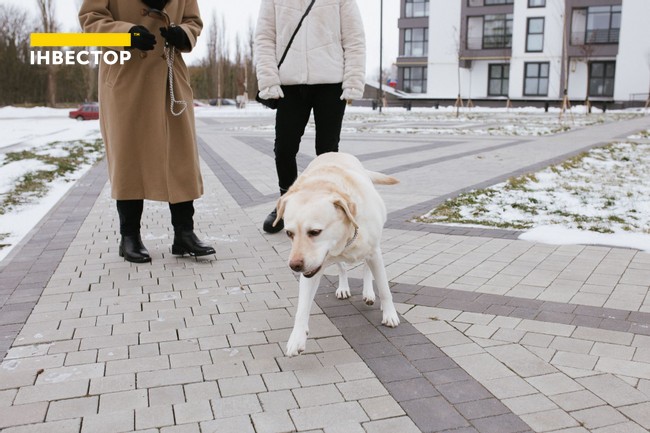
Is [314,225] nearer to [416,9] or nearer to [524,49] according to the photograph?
[524,49]

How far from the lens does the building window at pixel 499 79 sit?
47.0 m

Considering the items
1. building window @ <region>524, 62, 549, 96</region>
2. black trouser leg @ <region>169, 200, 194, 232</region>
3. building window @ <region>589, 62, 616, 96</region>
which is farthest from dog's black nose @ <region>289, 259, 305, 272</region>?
building window @ <region>524, 62, 549, 96</region>

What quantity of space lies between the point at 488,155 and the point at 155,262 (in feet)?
27.9

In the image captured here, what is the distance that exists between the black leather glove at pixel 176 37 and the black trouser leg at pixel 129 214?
1179 mm

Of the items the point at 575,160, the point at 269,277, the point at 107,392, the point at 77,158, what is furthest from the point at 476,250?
the point at 77,158

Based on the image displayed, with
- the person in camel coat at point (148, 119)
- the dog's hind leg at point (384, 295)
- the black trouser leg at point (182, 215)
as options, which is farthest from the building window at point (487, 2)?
the dog's hind leg at point (384, 295)

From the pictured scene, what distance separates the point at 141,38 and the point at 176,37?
0.29 meters

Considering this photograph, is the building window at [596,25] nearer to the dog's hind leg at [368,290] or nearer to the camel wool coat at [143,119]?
the camel wool coat at [143,119]

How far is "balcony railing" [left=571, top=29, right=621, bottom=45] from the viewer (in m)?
42.2

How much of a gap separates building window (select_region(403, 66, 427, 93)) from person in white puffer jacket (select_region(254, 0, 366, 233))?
4843cm

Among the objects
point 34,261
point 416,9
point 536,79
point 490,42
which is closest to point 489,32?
point 490,42

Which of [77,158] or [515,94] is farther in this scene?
[515,94]

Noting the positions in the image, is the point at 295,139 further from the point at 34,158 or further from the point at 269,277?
the point at 34,158

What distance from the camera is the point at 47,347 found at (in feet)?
9.77
